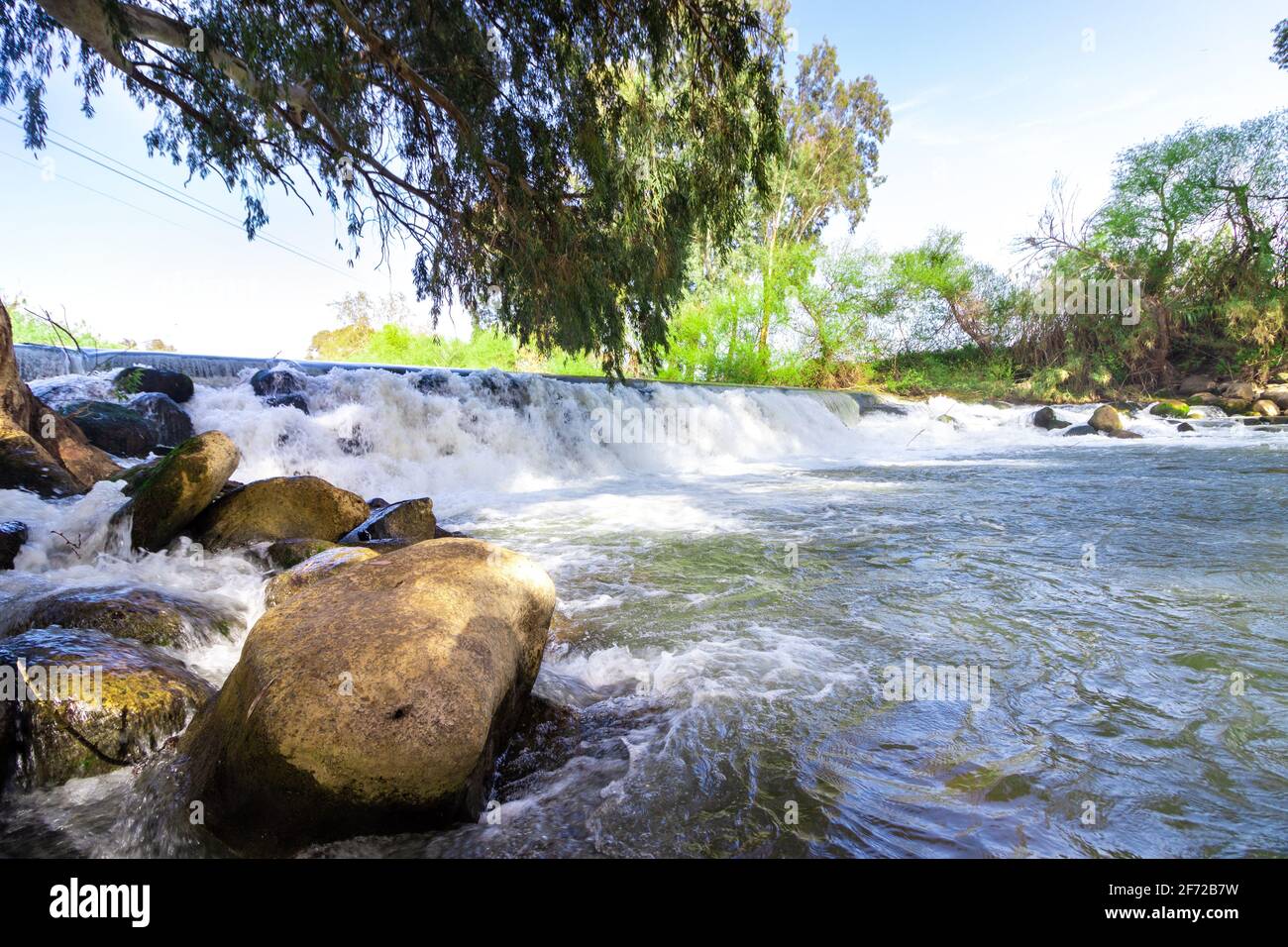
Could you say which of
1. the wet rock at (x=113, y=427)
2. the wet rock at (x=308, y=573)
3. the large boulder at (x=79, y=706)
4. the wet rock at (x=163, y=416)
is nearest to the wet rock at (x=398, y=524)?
the wet rock at (x=308, y=573)

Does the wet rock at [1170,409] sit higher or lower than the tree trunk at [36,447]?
higher

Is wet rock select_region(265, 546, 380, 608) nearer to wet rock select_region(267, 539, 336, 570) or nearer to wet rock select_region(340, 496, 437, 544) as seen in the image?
wet rock select_region(267, 539, 336, 570)

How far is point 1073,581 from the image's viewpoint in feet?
12.9

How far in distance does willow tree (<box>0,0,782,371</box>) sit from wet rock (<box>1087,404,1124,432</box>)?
13210 millimetres

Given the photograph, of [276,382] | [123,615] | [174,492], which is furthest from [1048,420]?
[123,615]

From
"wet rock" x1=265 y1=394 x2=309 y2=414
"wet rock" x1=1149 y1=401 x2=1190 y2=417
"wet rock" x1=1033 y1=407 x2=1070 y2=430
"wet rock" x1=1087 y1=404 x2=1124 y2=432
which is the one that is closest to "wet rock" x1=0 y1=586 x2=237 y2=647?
"wet rock" x1=265 y1=394 x2=309 y2=414

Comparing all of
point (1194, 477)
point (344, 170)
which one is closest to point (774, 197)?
point (1194, 477)

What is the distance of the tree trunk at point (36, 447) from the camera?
498 cm

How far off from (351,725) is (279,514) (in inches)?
144

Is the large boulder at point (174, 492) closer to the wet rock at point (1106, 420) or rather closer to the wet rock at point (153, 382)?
the wet rock at point (153, 382)

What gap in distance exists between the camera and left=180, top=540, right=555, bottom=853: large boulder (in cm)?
175

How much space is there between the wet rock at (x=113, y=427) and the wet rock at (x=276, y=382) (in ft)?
5.84
